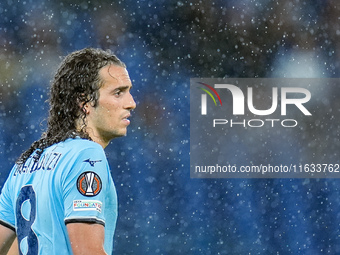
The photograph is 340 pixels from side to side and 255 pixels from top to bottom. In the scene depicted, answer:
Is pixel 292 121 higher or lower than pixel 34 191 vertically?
higher

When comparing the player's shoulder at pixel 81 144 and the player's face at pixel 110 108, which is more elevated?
the player's face at pixel 110 108

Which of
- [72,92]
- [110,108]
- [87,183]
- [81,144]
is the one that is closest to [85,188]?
[87,183]

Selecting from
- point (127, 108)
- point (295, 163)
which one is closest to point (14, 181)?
point (127, 108)

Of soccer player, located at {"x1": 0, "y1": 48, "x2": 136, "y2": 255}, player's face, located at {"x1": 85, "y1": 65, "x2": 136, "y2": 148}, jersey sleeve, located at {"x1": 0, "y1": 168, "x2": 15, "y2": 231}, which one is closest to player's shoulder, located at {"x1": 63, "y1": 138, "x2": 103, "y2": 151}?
soccer player, located at {"x1": 0, "y1": 48, "x2": 136, "y2": 255}

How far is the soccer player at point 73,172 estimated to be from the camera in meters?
1.96

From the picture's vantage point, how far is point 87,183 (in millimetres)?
1957

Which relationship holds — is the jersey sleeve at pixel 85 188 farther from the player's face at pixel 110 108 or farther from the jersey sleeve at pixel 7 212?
the jersey sleeve at pixel 7 212

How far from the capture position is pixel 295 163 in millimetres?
10578

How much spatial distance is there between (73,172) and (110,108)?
0.37 metres

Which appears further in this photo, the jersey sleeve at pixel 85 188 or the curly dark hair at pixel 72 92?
the curly dark hair at pixel 72 92

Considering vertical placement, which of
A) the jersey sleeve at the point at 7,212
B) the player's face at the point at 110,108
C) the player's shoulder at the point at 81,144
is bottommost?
the jersey sleeve at the point at 7,212

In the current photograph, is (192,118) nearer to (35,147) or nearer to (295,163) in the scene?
(295,163)

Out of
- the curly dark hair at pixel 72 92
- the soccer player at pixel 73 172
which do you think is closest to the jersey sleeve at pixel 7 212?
the soccer player at pixel 73 172

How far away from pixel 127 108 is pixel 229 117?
820 centimetres
